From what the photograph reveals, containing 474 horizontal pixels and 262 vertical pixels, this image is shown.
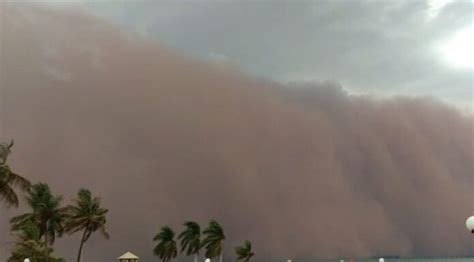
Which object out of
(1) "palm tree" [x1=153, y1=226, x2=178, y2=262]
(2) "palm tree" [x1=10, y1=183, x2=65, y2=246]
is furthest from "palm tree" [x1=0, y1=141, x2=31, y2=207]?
(1) "palm tree" [x1=153, y1=226, x2=178, y2=262]

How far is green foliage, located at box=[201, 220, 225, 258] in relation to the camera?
326ft

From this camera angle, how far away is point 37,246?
174 ft

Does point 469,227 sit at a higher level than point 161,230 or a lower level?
lower

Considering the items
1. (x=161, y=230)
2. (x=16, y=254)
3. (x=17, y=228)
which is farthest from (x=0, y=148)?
(x=161, y=230)

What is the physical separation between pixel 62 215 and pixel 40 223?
9.95 ft

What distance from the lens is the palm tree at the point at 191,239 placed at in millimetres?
101812

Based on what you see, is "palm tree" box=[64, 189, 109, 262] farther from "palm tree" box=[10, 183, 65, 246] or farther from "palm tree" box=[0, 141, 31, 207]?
"palm tree" box=[0, 141, 31, 207]

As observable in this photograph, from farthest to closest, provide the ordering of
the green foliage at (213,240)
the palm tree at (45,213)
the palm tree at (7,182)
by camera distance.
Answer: the green foliage at (213,240) → the palm tree at (45,213) → the palm tree at (7,182)

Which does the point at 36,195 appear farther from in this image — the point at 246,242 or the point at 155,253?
the point at 246,242

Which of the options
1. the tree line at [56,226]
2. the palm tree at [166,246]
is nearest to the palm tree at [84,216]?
the tree line at [56,226]

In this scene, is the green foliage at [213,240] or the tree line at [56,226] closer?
the tree line at [56,226]

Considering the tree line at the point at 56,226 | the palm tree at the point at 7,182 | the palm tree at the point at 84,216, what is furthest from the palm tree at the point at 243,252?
the palm tree at the point at 7,182

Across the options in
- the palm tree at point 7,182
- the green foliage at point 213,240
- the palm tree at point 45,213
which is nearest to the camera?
the palm tree at point 7,182

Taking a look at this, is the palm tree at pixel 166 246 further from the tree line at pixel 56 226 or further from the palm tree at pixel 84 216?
the palm tree at pixel 84 216
